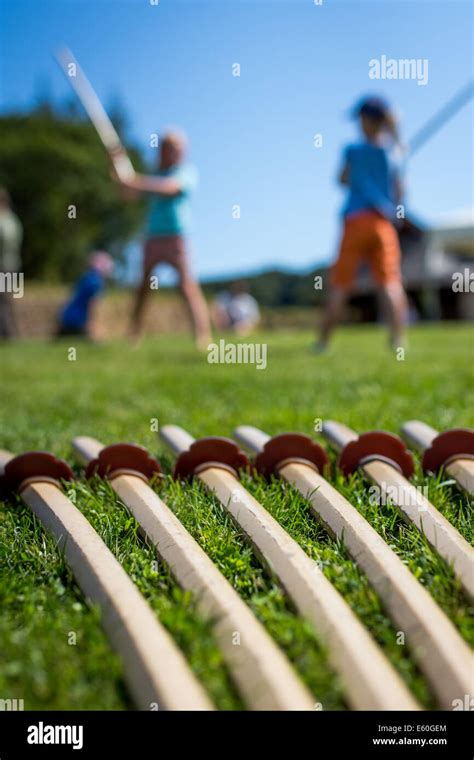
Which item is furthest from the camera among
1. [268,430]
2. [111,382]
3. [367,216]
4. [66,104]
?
[66,104]

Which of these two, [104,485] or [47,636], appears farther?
[104,485]

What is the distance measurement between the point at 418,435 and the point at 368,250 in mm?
4785

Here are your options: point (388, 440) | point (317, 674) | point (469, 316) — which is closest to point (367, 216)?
point (388, 440)

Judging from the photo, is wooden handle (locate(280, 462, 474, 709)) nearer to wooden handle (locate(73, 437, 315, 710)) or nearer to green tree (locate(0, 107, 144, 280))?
wooden handle (locate(73, 437, 315, 710))

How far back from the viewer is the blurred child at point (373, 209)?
7.44 meters

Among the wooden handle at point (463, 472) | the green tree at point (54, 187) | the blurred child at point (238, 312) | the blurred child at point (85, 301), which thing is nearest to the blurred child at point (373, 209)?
the wooden handle at point (463, 472)

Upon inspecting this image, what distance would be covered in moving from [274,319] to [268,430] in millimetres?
→ 29798

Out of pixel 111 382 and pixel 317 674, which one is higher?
pixel 111 382

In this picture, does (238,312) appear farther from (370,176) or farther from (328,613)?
(328,613)

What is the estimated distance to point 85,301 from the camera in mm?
15359

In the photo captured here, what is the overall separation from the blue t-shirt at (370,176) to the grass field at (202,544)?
9.76 feet

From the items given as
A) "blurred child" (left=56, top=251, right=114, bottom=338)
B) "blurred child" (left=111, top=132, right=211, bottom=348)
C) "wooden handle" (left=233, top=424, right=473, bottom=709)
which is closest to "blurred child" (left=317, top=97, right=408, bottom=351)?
"blurred child" (left=111, top=132, right=211, bottom=348)
